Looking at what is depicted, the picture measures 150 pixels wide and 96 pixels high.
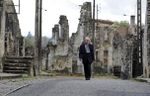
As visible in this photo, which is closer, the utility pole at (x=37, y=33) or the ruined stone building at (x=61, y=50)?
the utility pole at (x=37, y=33)

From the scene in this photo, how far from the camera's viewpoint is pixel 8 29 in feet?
111

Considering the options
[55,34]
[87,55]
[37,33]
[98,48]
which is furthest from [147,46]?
[98,48]

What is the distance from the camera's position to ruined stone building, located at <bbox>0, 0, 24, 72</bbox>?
28.1 meters

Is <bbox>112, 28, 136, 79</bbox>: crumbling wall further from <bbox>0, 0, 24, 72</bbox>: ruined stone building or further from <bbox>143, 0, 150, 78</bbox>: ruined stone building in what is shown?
<bbox>143, 0, 150, 78</bbox>: ruined stone building

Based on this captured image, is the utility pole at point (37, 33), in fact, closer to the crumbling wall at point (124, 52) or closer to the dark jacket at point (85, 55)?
the dark jacket at point (85, 55)

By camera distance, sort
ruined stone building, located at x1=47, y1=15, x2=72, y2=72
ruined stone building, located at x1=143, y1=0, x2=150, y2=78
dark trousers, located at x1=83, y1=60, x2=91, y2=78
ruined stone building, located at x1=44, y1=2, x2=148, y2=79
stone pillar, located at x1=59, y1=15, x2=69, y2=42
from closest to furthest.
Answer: dark trousers, located at x1=83, y1=60, x2=91, y2=78 → ruined stone building, located at x1=143, y1=0, x2=150, y2=78 → ruined stone building, located at x1=44, y1=2, x2=148, y2=79 → ruined stone building, located at x1=47, y1=15, x2=72, y2=72 → stone pillar, located at x1=59, y1=15, x2=69, y2=42

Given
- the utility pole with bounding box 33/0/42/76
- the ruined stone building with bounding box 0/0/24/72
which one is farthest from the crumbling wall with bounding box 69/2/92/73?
the utility pole with bounding box 33/0/42/76

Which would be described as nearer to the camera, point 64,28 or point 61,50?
point 61,50

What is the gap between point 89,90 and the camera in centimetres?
1556

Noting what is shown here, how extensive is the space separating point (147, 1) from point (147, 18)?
2.98ft

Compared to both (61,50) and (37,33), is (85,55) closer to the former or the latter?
(37,33)

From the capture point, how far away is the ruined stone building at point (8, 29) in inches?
1107

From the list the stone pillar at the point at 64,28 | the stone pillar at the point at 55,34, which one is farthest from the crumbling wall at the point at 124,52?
the stone pillar at the point at 55,34

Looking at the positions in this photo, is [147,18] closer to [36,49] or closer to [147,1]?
[147,1]
